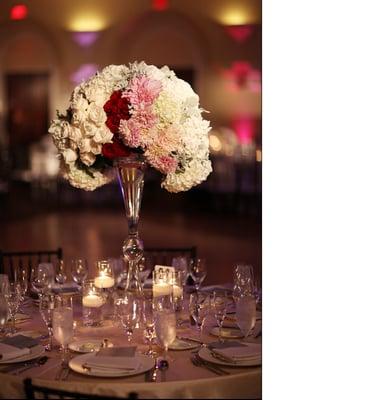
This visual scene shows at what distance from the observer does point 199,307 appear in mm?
2584

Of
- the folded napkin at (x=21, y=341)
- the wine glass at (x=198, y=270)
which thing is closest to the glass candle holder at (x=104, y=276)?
the wine glass at (x=198, y=270)

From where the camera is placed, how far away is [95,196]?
12.8 metres

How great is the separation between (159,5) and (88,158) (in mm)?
11929

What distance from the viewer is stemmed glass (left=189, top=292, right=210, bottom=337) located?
257cm

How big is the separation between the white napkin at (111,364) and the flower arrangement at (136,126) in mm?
710

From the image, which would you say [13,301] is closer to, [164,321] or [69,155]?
[69,155]

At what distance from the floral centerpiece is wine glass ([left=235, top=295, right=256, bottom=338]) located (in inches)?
17.1

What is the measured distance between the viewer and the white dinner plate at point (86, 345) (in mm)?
2437

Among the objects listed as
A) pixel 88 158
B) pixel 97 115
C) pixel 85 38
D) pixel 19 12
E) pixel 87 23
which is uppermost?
pixel 19 12

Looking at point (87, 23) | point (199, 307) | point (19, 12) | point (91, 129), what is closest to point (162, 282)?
point (199, 307)

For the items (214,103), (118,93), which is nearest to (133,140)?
(118,93)

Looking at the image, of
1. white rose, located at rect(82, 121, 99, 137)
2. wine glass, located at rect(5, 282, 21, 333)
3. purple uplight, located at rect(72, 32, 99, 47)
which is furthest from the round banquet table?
purple uplight, located at rect(72, 32, 99, 47)
